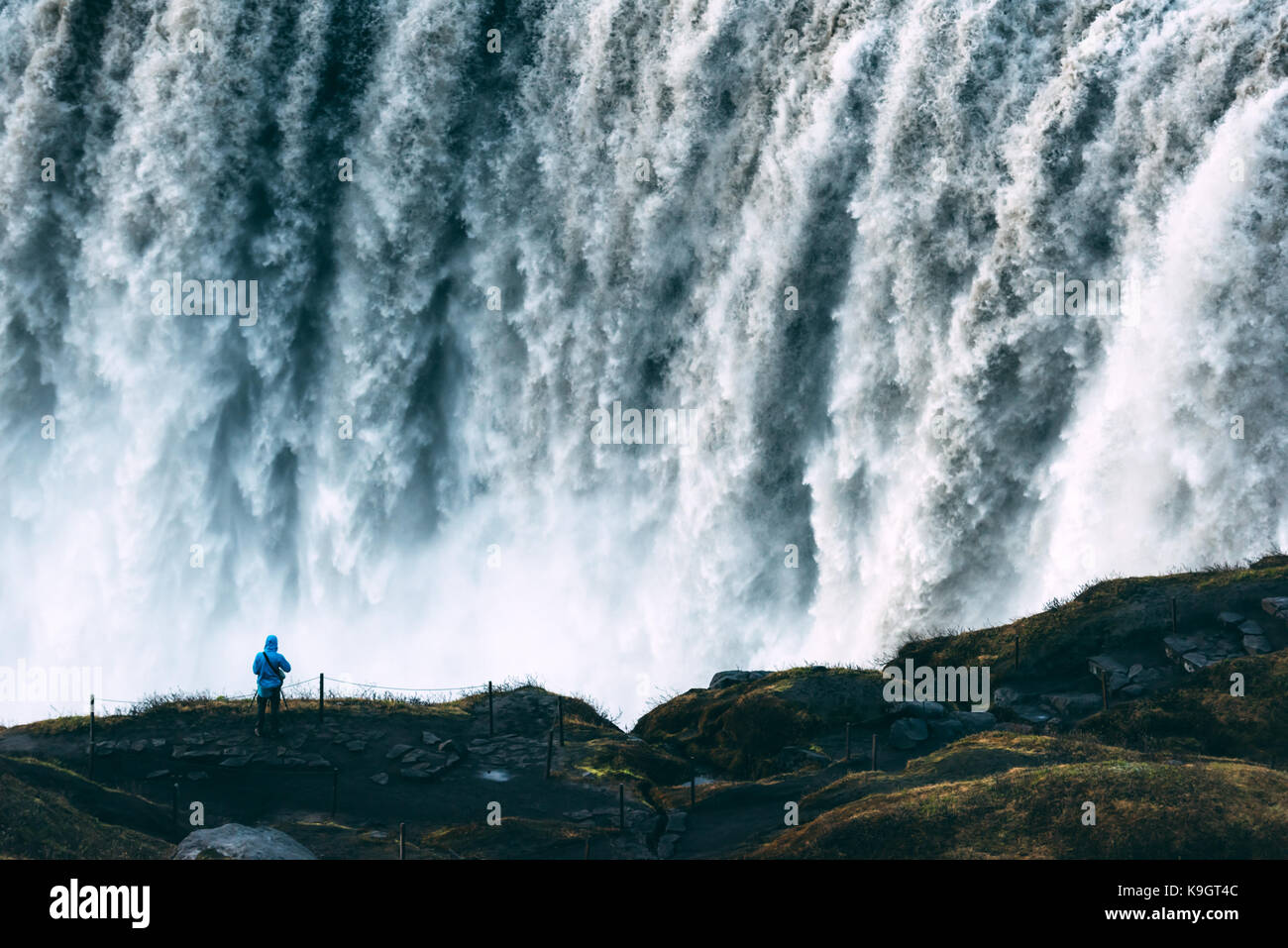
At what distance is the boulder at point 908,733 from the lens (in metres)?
22.3

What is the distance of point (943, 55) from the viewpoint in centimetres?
3225

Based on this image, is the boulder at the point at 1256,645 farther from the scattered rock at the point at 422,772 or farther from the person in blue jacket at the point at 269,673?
the person in blue jacket at the point at 269,673

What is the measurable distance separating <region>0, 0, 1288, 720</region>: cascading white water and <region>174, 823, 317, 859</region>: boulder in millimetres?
18306

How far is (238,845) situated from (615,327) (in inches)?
872

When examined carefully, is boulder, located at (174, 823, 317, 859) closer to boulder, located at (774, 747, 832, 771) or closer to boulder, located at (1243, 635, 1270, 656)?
boulder, located at (774, 747, 832, 771)

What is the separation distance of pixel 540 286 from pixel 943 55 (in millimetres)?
12387

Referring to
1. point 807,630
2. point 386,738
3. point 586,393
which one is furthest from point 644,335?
point 386,738

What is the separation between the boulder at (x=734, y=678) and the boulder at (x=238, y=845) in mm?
11286

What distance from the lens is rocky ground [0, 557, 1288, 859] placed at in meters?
17.8

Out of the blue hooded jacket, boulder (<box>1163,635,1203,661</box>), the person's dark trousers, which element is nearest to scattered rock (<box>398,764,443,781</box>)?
the person's dark trousers

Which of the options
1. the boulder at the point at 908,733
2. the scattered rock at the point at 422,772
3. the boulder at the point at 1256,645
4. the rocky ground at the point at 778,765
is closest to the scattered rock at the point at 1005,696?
the rocky ground at the point at 778,765

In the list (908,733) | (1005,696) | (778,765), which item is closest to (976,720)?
(1005,696)

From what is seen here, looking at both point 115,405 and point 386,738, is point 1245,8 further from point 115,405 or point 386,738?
point 115,405

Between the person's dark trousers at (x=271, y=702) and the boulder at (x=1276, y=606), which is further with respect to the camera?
the person's dark trousers at (x=271, y=702)
